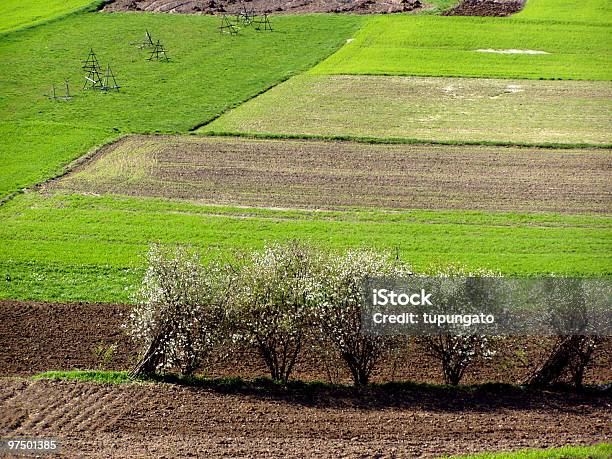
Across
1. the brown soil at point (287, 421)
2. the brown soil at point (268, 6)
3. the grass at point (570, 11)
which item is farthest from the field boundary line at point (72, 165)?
the grass at point (570, 11)

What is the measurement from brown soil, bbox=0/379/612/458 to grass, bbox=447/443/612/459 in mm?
614

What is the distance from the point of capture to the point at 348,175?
54.5 metres

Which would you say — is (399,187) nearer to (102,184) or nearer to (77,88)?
(102,184)

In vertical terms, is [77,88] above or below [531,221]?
above

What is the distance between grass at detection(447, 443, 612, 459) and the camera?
89.2ft

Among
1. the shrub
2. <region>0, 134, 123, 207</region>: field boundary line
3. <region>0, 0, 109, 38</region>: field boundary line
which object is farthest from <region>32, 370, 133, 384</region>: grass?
<region>0, 0, 109, 38</region>: field boundary line

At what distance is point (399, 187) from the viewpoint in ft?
173

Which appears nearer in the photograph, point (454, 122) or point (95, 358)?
point (95, 358)

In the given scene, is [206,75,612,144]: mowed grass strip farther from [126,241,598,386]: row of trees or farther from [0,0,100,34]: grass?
[0,0,100,34]: grass

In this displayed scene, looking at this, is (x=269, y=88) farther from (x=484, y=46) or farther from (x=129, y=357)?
(x=129, y=357)

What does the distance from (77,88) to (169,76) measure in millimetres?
6939

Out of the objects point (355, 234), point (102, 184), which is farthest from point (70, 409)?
point (102, 184)

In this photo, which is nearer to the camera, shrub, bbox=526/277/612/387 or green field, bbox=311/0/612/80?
shrub, bbox=526/277/612/387

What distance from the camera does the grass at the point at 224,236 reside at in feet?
139
